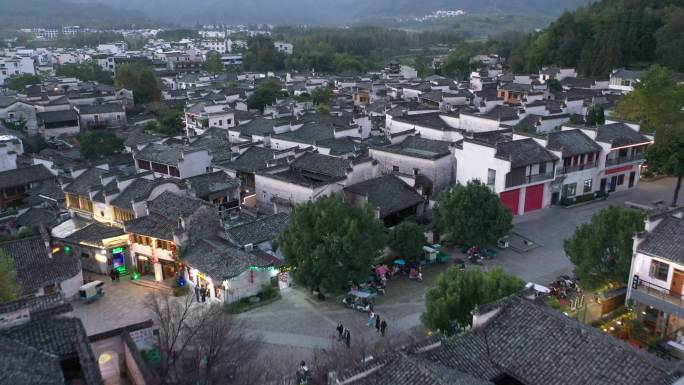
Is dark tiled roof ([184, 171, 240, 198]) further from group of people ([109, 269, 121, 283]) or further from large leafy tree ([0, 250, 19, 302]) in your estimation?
large leafy tree ([0, 250, 19, 302])

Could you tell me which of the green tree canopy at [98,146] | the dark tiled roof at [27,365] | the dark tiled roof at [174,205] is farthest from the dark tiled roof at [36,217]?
the dark tiled roof at [27,365]

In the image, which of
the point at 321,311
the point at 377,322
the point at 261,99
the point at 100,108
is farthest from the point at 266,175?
the point at 100,108

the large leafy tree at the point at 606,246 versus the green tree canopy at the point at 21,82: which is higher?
the green tree canopy at the point at 21,82

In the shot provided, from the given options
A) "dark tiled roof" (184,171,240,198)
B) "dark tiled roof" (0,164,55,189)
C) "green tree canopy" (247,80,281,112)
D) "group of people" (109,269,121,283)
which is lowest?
"group of people" (109,269,121,283)

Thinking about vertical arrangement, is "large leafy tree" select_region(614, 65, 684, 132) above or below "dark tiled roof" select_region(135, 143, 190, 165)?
above

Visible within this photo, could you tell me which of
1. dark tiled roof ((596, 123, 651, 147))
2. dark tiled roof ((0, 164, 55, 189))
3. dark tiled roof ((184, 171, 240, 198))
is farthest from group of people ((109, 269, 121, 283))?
dark tiled roof ((596, 123, 651, 147))

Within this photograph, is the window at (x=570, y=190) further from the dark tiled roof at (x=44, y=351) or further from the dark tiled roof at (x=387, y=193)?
the dark tiled roof at (x=44, y=351)
